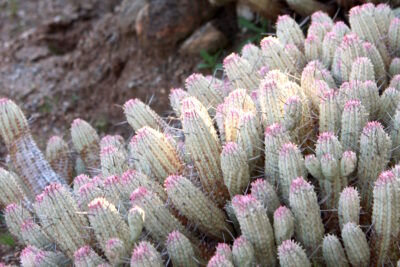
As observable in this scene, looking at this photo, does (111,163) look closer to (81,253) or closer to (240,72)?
(81,253)

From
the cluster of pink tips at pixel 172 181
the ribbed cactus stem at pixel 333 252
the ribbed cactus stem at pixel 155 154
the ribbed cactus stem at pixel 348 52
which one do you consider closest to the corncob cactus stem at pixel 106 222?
the cluster of pink tips at pixel 172 181

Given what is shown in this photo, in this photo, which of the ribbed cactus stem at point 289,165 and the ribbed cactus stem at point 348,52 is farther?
the ribbed cactus stem at point 348,52

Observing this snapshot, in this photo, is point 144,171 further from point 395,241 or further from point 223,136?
point 395,241

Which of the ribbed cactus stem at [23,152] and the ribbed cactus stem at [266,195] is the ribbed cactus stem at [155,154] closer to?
the ribbed cactus stem at [266,195]

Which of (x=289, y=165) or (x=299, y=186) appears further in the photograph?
(x=289, y=165)

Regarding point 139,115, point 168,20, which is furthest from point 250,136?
point 168,20

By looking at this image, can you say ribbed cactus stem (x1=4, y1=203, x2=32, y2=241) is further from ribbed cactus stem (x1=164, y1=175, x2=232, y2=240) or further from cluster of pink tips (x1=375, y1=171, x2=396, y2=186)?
cluster of pink tips (x1=375, y1=171, x2=396, y2=186)
